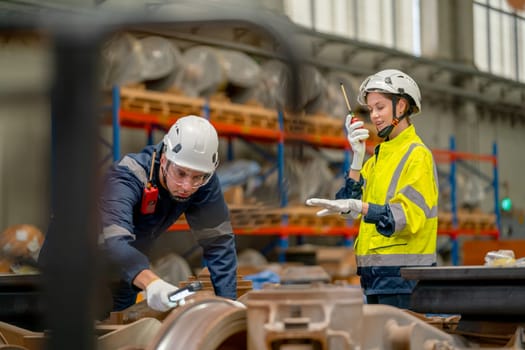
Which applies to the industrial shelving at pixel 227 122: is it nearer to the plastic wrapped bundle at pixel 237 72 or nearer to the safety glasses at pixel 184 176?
the plastic wrapped bundle at pixel 237 72

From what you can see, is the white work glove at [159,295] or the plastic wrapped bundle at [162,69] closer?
the white work glove at [159,295]

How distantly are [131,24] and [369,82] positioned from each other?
3.04 m

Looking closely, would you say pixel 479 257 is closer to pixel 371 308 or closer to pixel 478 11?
Answer: pixel 371 308

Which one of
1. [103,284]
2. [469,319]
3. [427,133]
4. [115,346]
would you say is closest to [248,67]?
[427,133]

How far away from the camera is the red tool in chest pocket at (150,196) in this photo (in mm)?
Result: 3811

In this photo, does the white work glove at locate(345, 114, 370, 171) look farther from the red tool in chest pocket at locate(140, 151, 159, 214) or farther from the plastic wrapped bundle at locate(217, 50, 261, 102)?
the plastic wrapped bundle at locate(217, 50, 261, 102)

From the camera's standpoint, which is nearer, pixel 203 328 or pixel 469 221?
pixel 203 328

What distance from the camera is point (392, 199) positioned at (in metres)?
3.96

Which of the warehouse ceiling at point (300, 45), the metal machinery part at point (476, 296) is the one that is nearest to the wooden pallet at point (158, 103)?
the warehouse ceiling at point (300, 45)

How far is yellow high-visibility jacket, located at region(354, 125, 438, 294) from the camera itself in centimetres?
395

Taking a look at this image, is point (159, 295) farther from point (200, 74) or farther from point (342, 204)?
point (200, 74)

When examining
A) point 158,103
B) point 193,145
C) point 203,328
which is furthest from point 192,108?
point 203,328

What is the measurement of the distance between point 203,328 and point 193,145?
1.54 meters

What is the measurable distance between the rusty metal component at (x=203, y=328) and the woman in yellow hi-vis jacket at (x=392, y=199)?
1.58 metres
